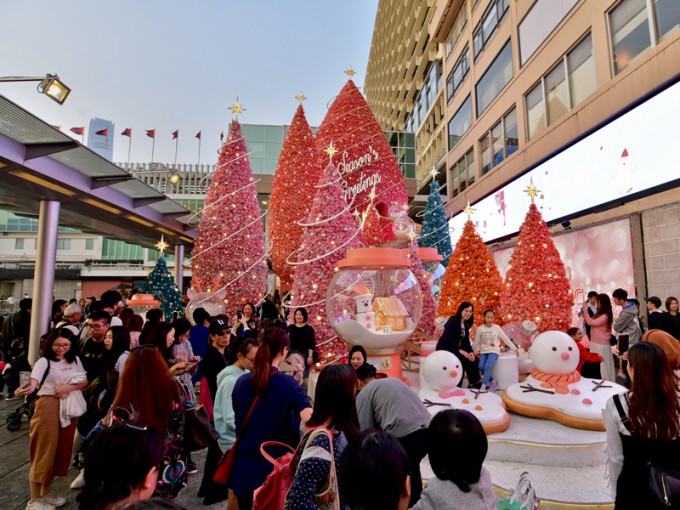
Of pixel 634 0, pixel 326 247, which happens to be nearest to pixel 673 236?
pixel 634 0

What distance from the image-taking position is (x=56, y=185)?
746 cm

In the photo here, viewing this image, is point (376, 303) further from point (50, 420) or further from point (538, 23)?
point (538, 23)

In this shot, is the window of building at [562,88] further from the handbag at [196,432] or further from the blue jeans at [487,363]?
the handbag at [196,432]

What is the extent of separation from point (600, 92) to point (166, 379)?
1069 centimetres

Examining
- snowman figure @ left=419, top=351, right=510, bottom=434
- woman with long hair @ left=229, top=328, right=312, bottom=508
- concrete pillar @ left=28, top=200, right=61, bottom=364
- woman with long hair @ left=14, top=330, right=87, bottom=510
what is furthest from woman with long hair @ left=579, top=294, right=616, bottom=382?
concrete pillar @ left=28, top=200, right=61, bottom=364

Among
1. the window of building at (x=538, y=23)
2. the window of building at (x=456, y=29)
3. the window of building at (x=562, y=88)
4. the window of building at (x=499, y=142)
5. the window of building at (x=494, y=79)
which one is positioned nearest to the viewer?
the window of building at (x=562, y=88)

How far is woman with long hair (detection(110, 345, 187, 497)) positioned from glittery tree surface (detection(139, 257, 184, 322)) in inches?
428

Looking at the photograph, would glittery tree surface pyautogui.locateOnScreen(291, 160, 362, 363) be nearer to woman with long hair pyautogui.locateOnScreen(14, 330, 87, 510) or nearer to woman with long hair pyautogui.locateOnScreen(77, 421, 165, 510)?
woman with long hair pyautogui.locateOnScreen(14, 330, 87, 510)

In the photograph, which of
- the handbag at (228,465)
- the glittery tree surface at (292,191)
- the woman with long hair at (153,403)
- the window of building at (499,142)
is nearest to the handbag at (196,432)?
the woman with long hair at (153,403)

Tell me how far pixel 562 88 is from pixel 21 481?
45.3 feet

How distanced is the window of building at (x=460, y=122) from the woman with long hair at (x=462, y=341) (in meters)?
15.1

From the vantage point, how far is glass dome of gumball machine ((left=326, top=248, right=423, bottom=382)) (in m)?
5.66

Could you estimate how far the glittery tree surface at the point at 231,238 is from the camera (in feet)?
33.0

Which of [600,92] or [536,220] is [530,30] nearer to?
[600,92]
